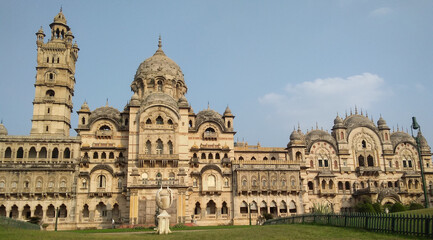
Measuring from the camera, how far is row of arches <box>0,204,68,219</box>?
39.2m

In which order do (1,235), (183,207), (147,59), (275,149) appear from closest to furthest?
1. (1,235)
2. (183,207)
3. (275,149)
4. (147,59)

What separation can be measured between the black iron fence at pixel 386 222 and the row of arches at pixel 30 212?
92.6 feet

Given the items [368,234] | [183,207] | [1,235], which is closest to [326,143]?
[183,207]

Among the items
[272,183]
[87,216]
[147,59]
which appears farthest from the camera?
[147,59]

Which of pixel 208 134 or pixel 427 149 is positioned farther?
pixel 427 149

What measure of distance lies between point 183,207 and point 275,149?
50.9ft

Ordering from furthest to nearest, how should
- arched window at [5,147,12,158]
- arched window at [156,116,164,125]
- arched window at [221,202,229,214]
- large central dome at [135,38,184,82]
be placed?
large central dome at [135,38,184,82] < arched window at [221,202,229,214] < arched window at [156,116,164,125] < arched window at [5,147,12,158]

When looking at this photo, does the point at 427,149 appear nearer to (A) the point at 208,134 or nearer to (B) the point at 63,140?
(A) the point at 208,134

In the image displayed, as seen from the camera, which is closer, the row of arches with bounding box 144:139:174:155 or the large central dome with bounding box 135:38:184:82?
the row of arches with bounding box 144:139:174:155

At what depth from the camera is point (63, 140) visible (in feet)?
139

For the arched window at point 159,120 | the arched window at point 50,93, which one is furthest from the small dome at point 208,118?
the arched window at point 50,93

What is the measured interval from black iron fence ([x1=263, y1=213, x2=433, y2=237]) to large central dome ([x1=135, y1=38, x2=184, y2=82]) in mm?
31339

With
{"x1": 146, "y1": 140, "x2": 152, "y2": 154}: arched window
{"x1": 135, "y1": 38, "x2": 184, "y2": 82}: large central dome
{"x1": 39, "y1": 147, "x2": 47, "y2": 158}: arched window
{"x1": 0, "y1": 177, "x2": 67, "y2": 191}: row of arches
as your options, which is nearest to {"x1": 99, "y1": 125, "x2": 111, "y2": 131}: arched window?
{"x1": 146, "y1": 140, "x2": 152, "y2": 154}: arched window

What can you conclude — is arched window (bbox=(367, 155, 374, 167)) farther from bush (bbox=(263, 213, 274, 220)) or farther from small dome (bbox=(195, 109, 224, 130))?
small dome (bbox=(195, 109, 224, 130))
